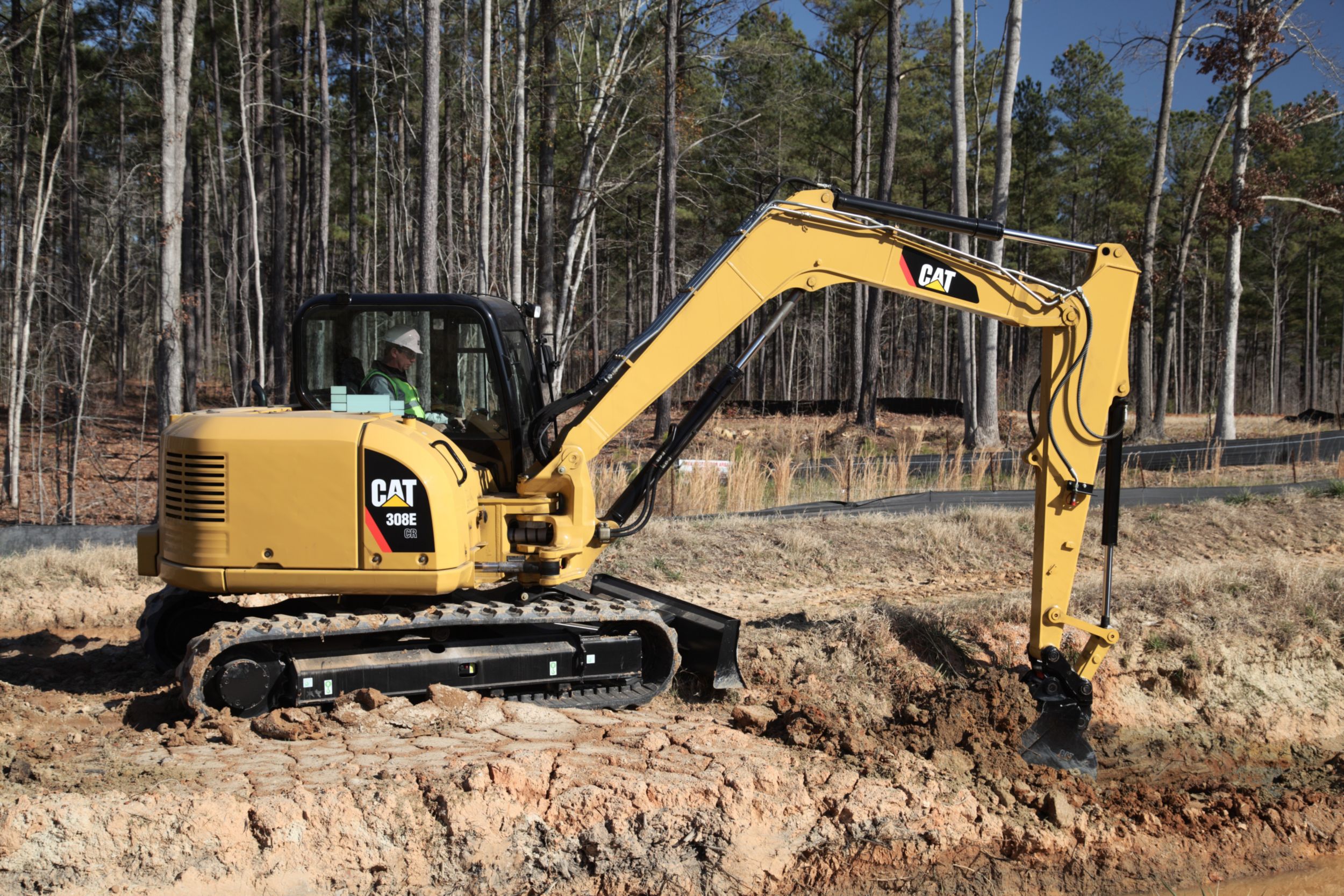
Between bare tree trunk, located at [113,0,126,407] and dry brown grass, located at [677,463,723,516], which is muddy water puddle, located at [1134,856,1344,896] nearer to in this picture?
dry brown grass, located at [677,463,723,516]

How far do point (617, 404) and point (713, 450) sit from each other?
14.4 metres

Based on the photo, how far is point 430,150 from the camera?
14055 millimetres

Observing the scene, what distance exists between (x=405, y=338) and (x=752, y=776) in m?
3.19

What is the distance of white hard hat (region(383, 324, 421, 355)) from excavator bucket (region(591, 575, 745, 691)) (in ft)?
6.86

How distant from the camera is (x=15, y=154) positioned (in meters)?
20.0

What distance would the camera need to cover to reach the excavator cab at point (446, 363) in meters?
6.00

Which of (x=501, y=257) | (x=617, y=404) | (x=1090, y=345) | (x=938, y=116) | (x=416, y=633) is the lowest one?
(x=416, y=633)

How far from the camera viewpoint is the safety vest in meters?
5.97

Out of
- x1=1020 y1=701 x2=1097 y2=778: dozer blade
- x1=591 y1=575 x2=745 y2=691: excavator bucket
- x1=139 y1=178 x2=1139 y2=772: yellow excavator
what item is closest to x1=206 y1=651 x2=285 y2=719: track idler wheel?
x1=139 y1=178 x2=1139 y2=772: yellow excavator

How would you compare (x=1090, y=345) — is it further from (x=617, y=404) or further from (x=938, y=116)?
(x=938, y=116)

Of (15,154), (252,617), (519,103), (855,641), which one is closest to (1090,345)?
(855,641)

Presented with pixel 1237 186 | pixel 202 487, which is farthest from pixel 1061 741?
pixel 1237 186

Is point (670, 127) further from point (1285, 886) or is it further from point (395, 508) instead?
point (1285, 886)

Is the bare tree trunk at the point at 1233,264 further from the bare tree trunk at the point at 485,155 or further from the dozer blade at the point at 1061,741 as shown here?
the dozer blade at the point at 1061,741
